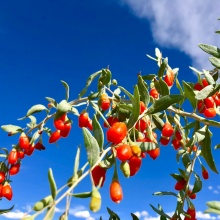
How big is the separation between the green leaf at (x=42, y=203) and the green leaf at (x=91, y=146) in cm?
28

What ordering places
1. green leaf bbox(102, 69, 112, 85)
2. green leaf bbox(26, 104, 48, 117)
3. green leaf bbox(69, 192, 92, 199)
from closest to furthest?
green leaf bbox(69, 192, 92, 199)
green leaf bbox(102, 69, 112, 85)
green leaf bbox(26, 104, 48, 117)

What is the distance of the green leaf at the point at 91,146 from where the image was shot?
6.25 feet

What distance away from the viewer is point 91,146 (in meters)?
1.91

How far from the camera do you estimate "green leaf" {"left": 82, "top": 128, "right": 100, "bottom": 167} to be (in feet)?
6.25

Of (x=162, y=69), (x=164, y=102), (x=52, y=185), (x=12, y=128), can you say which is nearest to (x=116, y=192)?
(x=52, y=185)

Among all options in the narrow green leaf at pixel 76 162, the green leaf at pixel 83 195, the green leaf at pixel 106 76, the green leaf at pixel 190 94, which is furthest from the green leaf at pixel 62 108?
the green leaf at pixel 83 195

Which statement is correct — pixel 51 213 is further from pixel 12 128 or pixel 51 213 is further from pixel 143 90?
pixel 12 128

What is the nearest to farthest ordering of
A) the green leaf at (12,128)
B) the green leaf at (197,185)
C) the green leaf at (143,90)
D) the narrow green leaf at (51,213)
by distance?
the narrow green leaf at (51,213)
the green leaf at (143,90)
the green leaf at (197,185)
the green leaf at (12,128)

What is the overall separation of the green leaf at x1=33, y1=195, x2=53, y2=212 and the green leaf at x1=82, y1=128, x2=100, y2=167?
0.28m

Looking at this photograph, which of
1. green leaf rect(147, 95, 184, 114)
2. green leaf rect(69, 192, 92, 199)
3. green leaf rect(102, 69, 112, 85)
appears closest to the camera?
green leaf rect(69, 192, 92, 199)

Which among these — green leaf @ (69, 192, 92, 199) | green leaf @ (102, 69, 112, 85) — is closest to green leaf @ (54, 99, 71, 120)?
green leaf @ (102, 69, 112, 85)

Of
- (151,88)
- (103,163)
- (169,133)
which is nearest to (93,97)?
(151,88)

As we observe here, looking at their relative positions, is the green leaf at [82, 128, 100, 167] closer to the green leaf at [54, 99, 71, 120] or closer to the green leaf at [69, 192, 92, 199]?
the green leaf at [69, 192, 92, 199]

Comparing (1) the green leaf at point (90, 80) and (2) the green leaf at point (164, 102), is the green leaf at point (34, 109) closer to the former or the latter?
(1) the green leaf at point (90, 80)
